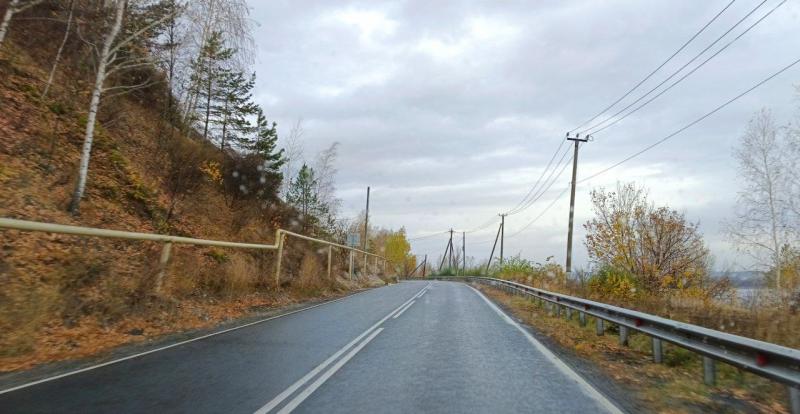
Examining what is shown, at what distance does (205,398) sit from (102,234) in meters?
5.94

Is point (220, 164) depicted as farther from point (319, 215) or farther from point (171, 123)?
point (319, 215)

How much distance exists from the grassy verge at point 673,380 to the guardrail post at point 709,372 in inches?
3.3

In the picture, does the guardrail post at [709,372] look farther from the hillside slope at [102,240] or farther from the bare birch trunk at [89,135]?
the bare birch trunk at [89,135]

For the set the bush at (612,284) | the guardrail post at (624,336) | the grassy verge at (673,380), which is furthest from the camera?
the bush at (612,284)

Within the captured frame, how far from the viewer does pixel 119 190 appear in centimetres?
1695

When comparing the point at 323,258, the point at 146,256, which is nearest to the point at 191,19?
the point at 146,256

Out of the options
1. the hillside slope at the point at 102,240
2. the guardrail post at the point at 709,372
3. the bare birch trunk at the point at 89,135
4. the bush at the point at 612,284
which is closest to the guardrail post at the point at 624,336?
the guardrail post at the point at 709,372

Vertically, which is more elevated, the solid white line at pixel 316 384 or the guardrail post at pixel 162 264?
the guardrail post at pixel 162 264

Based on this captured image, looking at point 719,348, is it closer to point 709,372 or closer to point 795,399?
point 709,372

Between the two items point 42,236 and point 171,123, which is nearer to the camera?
point 42,236

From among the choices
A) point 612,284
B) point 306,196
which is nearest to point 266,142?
point 306,196

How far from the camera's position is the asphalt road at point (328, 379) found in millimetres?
5312

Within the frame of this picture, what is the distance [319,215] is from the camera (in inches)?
1778

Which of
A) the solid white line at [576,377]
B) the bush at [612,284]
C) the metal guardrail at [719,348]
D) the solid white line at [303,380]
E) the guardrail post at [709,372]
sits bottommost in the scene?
the solid white line at [303,380]
